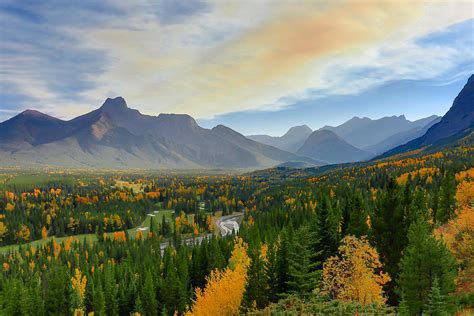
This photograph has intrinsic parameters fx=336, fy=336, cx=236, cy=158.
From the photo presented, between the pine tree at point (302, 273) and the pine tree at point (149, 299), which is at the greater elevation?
the pine tree at point (302, 273)

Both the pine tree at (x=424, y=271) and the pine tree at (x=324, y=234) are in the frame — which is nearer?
the pine tree at (x=424, y=271)

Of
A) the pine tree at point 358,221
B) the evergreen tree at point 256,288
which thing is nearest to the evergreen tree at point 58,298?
the evergreen tree at point 256,288

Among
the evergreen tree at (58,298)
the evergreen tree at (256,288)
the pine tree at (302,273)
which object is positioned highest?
the pine tree at (302,273)

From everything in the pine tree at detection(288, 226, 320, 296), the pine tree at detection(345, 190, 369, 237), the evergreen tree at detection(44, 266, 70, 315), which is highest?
the pine tree at detection(345, 190, 369, 237)

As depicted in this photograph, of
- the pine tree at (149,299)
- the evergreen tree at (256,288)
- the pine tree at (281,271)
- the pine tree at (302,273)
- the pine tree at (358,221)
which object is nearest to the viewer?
the pine tree at (302,273)

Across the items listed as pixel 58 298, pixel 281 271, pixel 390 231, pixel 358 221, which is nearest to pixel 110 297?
pixel 58 298

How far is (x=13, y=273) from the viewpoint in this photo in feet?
477

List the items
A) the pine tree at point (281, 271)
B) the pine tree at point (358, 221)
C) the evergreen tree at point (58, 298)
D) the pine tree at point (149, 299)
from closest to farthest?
the pine tree at point (281, 271) < the pine tree at point (358, 221) < the pine tree at point (149, 299) < the evergreen tree at point (58, 298)

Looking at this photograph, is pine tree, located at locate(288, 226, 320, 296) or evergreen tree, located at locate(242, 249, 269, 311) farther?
evergreen tree, located at locate(242, 249, 269, 311)

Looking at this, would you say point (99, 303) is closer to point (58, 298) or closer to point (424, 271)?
point (58, 298)

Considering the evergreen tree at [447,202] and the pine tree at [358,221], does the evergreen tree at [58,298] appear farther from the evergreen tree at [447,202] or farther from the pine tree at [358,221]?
the evergreen tree at [447,202]

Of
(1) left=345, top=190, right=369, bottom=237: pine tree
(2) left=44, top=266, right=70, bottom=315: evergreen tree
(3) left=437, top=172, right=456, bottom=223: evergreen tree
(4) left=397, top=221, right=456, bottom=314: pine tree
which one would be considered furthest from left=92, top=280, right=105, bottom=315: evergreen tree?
(3) left=437, top=172, right=456, bottom=223: evergreen tree

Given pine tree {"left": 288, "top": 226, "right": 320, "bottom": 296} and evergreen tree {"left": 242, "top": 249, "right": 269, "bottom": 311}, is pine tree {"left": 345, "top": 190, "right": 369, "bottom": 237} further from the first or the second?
evergreen tree {"left": 242, "top": 249, "right": 269, "bottom": 311}

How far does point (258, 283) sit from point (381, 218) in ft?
85.1
